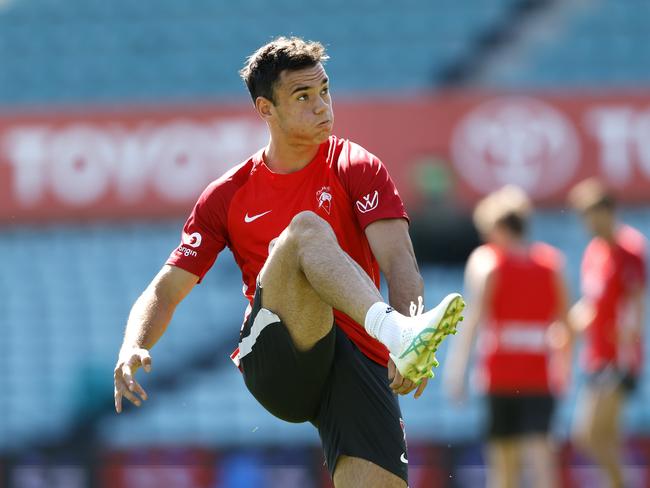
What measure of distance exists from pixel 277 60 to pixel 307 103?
0.20m

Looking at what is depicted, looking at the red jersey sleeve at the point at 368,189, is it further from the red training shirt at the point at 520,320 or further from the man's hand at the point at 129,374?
the red training shirt at the point at 520,320

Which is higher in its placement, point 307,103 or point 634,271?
point 307,103

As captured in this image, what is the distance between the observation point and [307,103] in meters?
4.81

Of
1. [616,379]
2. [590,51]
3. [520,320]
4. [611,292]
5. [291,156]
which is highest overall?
[590,51]

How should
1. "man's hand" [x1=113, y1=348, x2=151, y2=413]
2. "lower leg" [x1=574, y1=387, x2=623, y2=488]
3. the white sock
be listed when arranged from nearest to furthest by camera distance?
1. the white sock
2. "man's hand" [x1=113, y1=348, x2=151, y2=413]
3. "lower leg" [x1=574, y1=387, x2=623, y2=488]

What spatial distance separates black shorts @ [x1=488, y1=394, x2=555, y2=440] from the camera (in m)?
8.66

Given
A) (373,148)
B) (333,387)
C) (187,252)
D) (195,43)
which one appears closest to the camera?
(333,387)

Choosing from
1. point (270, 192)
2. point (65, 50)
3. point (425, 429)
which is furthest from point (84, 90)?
point (270, 192)

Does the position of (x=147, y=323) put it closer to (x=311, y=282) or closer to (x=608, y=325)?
(x=311, y=282)

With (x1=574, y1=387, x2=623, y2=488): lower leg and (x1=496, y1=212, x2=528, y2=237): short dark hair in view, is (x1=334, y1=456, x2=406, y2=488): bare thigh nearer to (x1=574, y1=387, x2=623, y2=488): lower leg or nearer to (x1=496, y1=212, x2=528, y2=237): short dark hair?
(x1=496, y1=212, x2=528, y2=237): short dark hair

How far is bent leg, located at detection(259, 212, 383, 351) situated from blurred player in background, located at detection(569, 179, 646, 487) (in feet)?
16.1

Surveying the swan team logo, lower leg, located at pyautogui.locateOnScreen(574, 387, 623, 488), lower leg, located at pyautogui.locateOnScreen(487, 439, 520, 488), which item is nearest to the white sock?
the swan team logo

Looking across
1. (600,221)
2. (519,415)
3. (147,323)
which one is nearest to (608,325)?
(600,221)

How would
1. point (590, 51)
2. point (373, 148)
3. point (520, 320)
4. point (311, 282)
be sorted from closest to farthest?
point (311, 282), point (520, 320), point (373, 148), point (590, 51)
